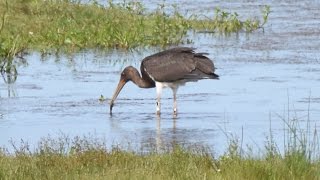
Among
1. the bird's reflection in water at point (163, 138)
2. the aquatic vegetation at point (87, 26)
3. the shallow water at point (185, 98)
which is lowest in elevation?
the bird's reflection in water at point (163, 138)

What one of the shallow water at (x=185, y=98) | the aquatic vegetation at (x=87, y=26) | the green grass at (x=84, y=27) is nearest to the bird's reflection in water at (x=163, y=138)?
the shallow water at (x=185, y=98)

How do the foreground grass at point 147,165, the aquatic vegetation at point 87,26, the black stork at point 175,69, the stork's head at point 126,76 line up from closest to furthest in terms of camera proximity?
the foreground grass at point 147,165 → the black stork at point 175,69 → the stork's head at point 126,76 → the aquatic vegetation at point 87,26

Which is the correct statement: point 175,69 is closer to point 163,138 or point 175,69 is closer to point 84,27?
point 163,138

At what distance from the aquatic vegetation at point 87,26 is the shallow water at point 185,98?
47 centimetres

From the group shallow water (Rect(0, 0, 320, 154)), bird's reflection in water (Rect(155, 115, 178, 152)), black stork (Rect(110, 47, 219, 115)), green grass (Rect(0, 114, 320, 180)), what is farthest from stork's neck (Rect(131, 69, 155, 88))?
green grass (Rect(0, 114, 320, 180))

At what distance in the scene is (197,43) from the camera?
72.2ft

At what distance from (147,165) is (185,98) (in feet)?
21.8

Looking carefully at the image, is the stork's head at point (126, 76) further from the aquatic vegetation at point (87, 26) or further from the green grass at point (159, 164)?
the green grass at point (159, 164)

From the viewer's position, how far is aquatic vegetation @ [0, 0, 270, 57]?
21078 millimetres

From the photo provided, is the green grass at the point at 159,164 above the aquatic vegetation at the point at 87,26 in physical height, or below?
below

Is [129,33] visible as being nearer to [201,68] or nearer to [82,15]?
[82,15]

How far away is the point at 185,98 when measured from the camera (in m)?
16.2

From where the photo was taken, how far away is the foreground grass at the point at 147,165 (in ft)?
29.3

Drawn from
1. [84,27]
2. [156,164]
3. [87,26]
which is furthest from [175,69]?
[87,26]
